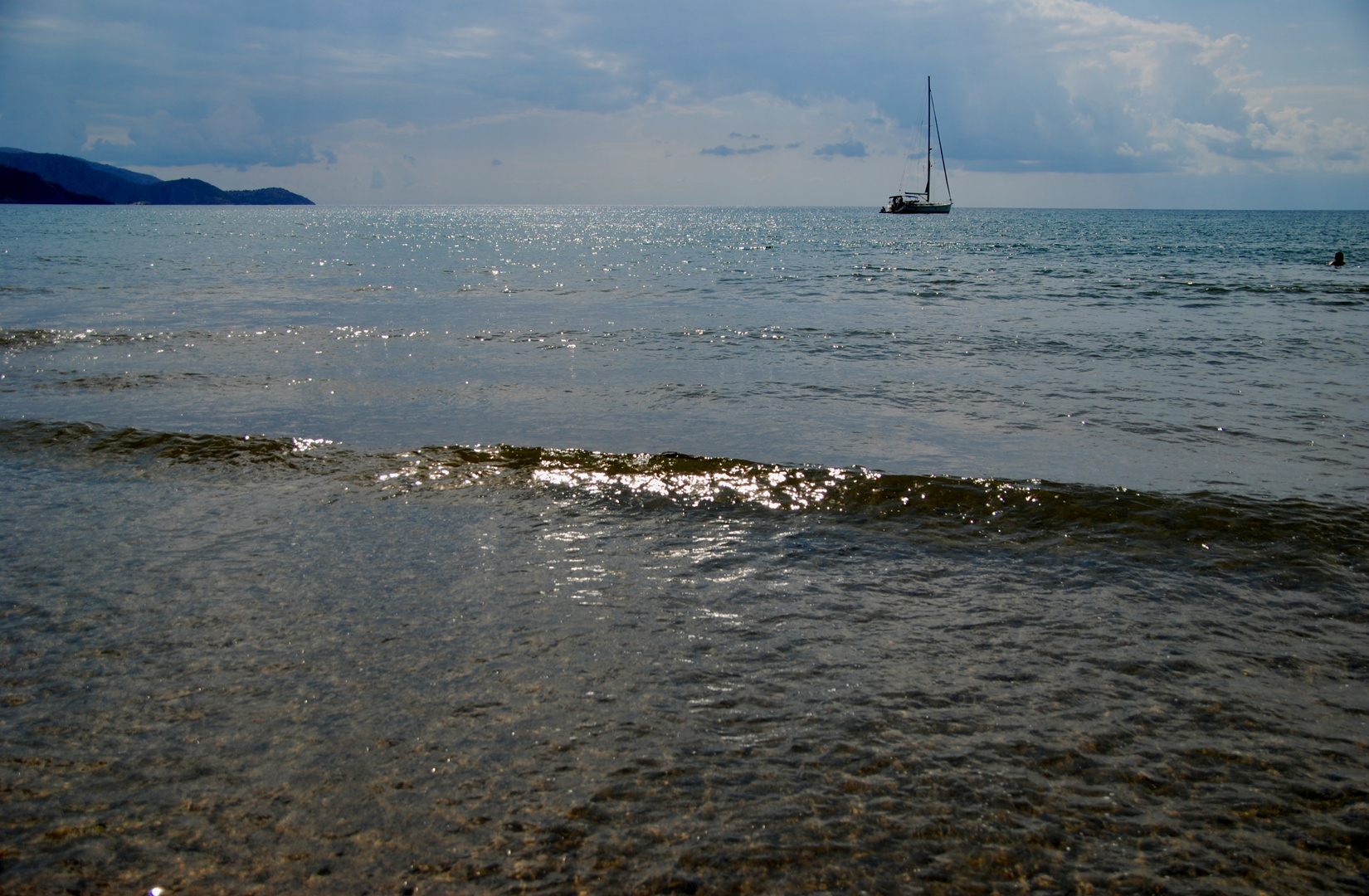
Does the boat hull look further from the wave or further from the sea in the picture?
the wave

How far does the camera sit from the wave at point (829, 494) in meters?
7.07

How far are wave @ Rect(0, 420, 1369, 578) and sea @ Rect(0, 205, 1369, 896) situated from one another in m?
0.06

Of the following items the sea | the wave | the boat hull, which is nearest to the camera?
the sea

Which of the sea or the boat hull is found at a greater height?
the boat hull

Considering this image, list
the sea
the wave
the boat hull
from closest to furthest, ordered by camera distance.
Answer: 1. the sea
2. the wave
3. the boat hull

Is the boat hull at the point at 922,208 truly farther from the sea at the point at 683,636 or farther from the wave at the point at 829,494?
the wave at the point at 829,494

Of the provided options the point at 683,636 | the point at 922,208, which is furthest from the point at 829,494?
the point at 922,208

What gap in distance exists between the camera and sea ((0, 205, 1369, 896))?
10.9 ft

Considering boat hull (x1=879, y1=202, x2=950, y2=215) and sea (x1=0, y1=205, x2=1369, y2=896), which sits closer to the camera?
sea (x1=0, y1=205, x2=1369, y2=896)

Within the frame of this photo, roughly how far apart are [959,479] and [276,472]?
7652mm

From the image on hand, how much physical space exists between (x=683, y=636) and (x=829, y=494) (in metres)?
3.51

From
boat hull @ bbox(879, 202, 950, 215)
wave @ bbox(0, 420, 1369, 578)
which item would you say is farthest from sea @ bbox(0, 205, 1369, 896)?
boat hull @ bbox(879, 202, 950, 215)

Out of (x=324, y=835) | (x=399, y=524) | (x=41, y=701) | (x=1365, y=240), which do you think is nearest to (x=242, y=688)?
(x=41, y=701)

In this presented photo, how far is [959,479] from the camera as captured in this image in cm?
857
